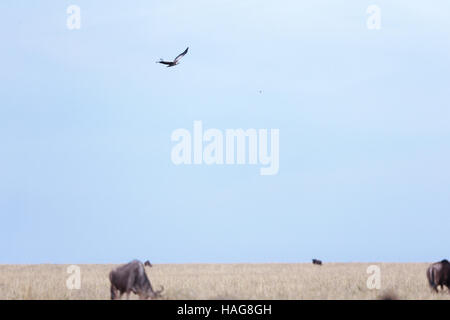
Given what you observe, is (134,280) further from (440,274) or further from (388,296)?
(440,274)

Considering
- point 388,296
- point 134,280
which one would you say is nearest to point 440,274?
point 388,296

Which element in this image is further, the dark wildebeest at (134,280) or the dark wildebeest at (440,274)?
the dark wildebeest at (440,274)

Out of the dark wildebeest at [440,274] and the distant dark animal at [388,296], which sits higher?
the dark wildebeest at [440,274]

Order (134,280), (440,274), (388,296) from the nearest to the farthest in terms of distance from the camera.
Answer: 1. (134,280)
2. (388,296)
3. (440,274)

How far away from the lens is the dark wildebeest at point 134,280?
19.4m

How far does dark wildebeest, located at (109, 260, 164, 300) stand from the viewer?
63.7 ft

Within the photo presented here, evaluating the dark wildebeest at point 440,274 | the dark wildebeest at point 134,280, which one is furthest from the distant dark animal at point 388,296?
the dark wildebeest at point 134,280

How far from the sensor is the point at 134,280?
19.5 metres

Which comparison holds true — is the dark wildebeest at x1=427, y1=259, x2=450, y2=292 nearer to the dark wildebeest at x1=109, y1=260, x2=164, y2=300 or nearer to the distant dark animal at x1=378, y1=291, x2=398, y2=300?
the distant dark animal at x1=378, y1=291, x2=398, y2=300

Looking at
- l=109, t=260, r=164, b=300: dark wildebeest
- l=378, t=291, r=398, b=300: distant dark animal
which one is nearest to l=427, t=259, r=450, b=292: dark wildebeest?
l=378, t=291, r=398, b=300: distant dark animal

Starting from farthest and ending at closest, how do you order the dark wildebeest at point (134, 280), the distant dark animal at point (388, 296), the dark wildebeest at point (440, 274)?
the dark wildebeest at point (440, 274) → the distant dark animal at point (388, 296) → the dark wildebeest at point (134, 280)

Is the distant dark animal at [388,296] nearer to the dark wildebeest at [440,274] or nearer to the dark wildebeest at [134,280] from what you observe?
the dark wildebeest at [440,274]
